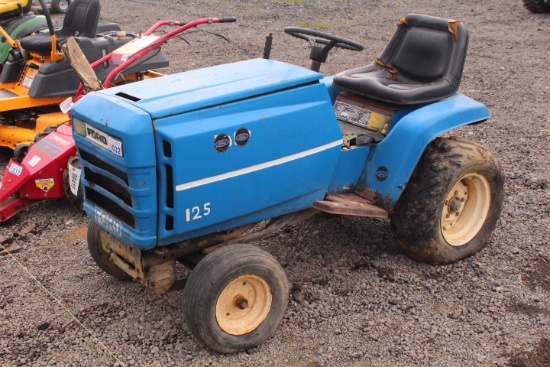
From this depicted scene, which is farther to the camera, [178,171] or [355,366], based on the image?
[355,366]

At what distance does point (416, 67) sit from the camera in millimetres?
4309

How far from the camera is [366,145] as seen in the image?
12.7 feet

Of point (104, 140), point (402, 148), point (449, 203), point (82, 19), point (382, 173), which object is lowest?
point (82, 19)

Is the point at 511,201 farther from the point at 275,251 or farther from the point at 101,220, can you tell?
the point at 101,220

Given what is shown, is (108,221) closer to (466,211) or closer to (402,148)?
(402,148)

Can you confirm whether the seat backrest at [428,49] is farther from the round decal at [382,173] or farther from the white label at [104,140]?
the white label at [104,140]

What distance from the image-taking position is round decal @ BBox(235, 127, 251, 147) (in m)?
3.17

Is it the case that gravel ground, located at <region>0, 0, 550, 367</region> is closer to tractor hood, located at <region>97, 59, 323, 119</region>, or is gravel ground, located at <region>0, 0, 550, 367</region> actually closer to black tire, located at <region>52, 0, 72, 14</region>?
tractor hood, located at <region>97, 59, 323, 119</region>

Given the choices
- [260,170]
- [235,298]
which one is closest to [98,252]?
[235,298]

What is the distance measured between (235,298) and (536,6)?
1088cm

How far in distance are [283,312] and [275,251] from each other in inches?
36.5

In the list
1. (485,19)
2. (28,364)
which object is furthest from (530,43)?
(28,364)

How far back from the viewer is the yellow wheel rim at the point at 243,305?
3.29m

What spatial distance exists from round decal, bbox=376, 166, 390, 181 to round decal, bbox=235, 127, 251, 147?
99 centimetres
